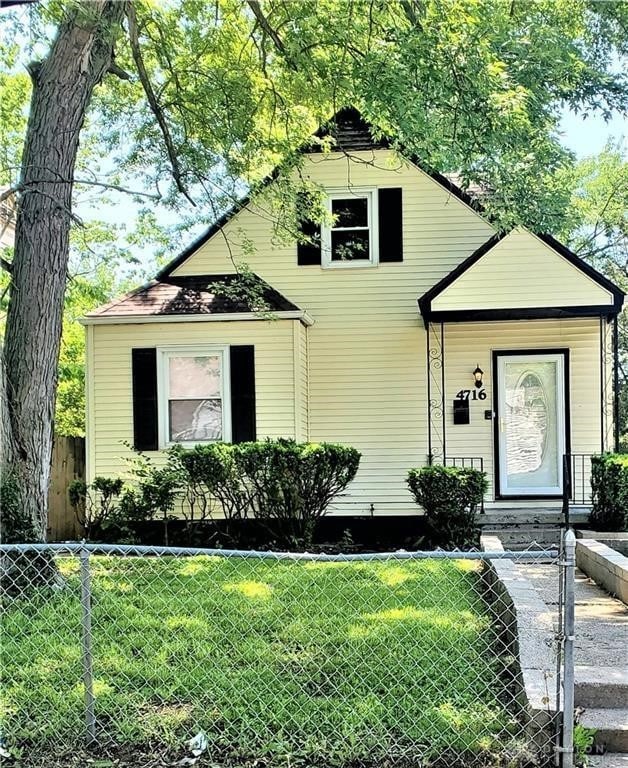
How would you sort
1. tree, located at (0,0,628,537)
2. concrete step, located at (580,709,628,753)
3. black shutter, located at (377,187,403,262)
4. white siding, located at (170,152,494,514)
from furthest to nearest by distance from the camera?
black shutter, located at (377,187,403,262)
white siding, located at (170,152,494,514)
tree, located at (0,0,628,537)
concrete step, located at (580,709,628,753)

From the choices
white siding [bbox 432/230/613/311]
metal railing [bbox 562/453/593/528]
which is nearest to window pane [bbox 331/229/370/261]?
white siding [bbox 432/230/613/311]

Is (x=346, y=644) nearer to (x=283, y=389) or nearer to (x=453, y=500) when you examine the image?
(x=453, y=500)

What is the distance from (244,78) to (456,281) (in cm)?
401

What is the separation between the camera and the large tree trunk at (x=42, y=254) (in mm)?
6098

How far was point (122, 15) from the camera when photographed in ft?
22.4

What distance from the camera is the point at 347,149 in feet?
35.8

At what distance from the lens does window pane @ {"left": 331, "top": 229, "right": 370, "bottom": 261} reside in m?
10.8

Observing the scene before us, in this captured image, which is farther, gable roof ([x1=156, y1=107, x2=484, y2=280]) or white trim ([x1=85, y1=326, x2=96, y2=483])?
gable roof ([x1=156, y1=107, x2=484, y2=280])

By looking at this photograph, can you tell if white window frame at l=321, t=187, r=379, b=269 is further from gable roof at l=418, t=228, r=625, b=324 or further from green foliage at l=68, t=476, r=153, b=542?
green foliage at l=68, t=476, r=153, b=542

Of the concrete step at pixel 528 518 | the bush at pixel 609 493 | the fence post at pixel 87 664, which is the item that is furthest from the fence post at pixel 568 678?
the concrete step at pixel 528 518

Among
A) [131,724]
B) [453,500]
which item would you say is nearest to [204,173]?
[453,500]

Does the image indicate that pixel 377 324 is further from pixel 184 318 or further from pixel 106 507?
pixel 106 507

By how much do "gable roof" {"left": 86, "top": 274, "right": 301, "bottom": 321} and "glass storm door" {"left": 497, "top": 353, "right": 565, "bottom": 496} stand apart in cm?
357

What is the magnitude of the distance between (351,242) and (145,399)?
4.14m
